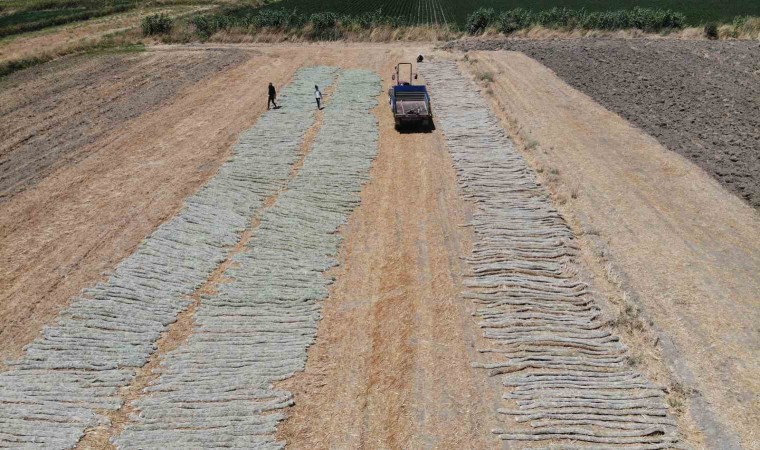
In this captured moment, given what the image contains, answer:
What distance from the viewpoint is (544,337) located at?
508 inches

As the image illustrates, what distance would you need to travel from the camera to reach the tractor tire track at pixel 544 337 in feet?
35.0

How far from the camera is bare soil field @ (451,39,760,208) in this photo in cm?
2241

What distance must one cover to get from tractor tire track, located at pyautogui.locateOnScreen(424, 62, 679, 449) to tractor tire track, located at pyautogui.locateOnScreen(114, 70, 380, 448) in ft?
14.4

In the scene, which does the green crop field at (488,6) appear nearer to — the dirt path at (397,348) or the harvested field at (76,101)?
the harvested field at (76,101)

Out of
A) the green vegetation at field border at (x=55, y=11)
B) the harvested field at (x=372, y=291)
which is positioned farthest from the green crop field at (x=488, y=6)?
the harvested field at (x=372, y=291)

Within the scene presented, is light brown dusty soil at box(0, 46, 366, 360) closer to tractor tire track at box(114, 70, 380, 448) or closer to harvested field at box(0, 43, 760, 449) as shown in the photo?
harvested field at box(0, 43, 760, 449)

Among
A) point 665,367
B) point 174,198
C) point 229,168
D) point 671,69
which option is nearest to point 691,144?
point 671,69

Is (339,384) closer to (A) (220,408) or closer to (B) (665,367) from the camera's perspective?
(A) (220,408)

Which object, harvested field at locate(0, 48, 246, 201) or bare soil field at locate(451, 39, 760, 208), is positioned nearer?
bare soil field at locate(451, 39, 760, 208)

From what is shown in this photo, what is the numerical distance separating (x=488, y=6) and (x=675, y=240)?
146 feet

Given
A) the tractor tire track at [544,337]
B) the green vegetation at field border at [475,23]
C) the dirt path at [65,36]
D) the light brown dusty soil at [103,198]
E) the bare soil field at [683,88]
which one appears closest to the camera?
the tractor tire track at [544,337]

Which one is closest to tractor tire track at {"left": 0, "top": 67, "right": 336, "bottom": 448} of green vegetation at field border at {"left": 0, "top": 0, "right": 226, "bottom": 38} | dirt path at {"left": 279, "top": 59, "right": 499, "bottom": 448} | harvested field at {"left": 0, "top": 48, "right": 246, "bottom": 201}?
dirt path at {"left": 279, "top": 59, "right": 499, "bottom": 448}

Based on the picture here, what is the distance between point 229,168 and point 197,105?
10.5 m

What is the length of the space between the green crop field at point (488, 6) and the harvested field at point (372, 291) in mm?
29592
